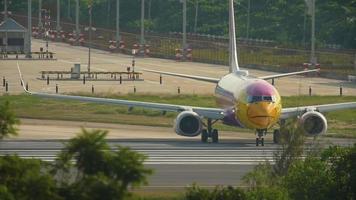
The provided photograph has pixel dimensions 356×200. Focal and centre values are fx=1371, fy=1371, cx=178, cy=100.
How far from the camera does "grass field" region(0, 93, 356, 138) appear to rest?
8012 centimetres

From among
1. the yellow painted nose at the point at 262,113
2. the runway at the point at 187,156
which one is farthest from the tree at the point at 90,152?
the yellow painted nose at the point at 262,113

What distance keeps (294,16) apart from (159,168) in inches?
4707

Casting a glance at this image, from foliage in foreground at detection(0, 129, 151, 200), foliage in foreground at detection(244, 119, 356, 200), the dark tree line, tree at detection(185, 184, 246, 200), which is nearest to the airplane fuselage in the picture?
foliage in foreground at detection(244, 119, 356, 200)

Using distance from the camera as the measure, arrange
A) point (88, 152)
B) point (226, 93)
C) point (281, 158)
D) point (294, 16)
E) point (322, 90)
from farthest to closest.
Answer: point (294, 16), point (322, 90), point (226, 93), point (281, 158), point (88, 152)

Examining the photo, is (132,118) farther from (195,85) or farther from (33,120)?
(195,85)

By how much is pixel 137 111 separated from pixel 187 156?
2451cm

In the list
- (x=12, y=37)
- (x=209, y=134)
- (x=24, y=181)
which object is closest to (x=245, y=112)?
(x=209, y=134)

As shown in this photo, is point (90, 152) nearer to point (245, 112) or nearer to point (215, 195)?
point (215, 195)

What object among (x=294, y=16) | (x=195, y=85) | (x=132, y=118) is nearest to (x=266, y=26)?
(x=294, y=16)

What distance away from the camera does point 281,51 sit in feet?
505

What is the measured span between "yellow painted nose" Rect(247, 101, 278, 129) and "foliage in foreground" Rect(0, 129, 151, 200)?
3473 cm

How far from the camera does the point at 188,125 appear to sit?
67.2 m

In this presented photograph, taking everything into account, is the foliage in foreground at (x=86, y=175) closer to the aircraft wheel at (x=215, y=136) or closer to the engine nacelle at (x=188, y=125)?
the engine nacelle at (x=188, y=125)

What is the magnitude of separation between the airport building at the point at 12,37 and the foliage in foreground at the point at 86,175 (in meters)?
123
